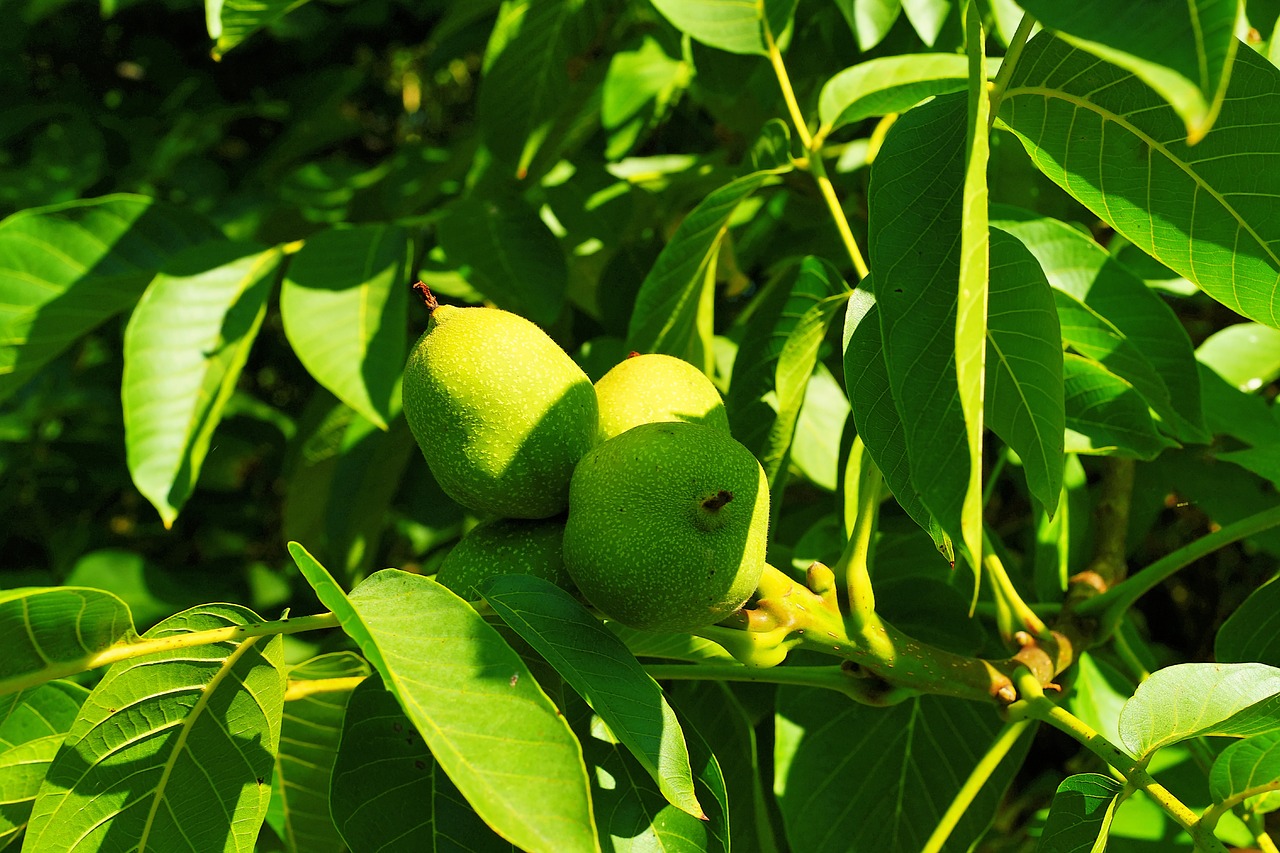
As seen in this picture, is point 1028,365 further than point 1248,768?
No

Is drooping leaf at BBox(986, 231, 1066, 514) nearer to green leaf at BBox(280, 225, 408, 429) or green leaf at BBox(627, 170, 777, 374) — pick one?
green leaf at BBox(627, 170, 777, 374)

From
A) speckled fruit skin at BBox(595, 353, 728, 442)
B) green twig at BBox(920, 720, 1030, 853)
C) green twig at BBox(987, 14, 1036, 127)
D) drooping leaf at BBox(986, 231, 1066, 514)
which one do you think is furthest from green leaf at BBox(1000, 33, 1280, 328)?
green twig at BBox(920, 720, 1030, 853)

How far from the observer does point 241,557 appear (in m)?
2.31

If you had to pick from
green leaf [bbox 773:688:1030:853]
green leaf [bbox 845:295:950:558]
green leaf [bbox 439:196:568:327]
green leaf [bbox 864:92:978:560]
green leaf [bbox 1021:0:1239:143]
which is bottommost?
green leaf [bbox 773:688:1030:853]

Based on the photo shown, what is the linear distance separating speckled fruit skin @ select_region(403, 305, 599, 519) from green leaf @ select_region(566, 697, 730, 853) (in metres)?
0.21

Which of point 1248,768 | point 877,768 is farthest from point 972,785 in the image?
point 1248,768

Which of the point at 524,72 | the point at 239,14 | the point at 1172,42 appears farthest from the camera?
the point at 524,72

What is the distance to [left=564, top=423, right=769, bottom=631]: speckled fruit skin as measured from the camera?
734 mm

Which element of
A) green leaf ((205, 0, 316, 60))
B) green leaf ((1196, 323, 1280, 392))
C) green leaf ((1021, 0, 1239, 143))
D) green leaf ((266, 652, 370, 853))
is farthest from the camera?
green leaf ((1196, 323, 1280, 392))

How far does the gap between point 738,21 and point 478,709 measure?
36.6 inches

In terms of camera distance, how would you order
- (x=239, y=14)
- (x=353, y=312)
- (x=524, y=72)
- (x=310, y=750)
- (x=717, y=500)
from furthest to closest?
1. (x=524, y=72)
2. (x=353, y=312)
3. (x=239, y=14)
4. (x=310, y=750)
5. (x=717, y=500)

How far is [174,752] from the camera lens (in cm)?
79

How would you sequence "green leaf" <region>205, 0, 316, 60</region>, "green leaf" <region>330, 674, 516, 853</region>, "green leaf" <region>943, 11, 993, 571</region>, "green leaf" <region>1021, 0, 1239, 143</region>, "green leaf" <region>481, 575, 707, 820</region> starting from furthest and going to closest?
"green leaf" <region>205, 0, 316, 60</region> < "green leaf" <region>330, 674, 516, 853</region> < "green leaf" <region>481, 575, 707, 820</region> < "green leaf" <region>943, 11, 993, 571</region> < "green leaf" <region>1021, 0, 1239, 143</region>

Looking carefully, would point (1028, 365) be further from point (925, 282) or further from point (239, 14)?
point (239, 14)
